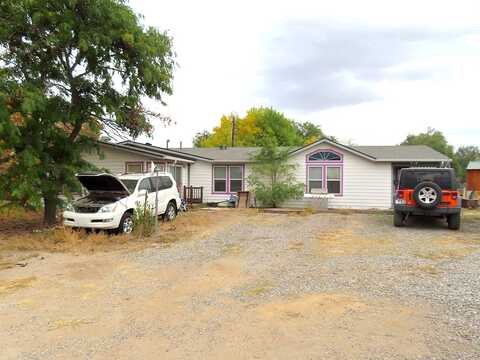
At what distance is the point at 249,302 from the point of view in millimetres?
5035

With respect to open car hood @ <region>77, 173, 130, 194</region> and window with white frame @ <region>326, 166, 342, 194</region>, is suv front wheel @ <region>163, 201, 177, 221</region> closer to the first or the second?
open car hood @ <region>77, 173, 130, 194</region>

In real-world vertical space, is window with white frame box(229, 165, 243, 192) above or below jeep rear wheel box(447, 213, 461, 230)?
above

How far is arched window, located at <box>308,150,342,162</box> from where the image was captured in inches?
729

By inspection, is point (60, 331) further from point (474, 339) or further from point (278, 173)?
point (278, 173)

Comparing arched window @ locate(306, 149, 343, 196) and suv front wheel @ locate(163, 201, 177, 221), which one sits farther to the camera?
arched window @ locate(306, 149, 343, 196)

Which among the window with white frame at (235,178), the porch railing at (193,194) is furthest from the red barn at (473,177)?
the porch railing at (193,194)

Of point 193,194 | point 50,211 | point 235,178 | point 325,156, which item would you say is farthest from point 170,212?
point 325,156

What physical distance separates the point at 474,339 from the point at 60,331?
4.20 metres

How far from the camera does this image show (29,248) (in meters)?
8.68

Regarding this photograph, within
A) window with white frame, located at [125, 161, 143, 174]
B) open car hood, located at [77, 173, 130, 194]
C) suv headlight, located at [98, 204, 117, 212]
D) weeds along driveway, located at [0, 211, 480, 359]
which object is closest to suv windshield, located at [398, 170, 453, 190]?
weeds along driveway, located at [0, 211, 480, 359]

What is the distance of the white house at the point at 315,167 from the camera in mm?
17609

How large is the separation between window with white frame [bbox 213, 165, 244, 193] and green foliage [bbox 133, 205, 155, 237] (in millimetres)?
9622

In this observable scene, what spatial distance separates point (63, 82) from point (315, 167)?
1184 centimetres

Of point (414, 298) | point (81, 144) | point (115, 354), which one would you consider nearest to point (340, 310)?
point (414, 298)
